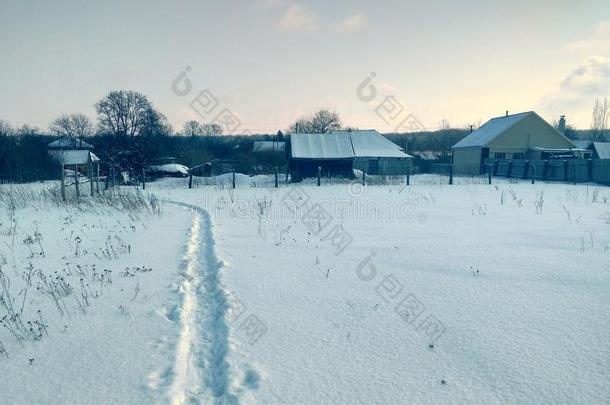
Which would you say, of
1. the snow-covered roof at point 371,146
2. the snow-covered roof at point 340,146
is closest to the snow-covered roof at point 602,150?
the snow-covered roof at point 371,146

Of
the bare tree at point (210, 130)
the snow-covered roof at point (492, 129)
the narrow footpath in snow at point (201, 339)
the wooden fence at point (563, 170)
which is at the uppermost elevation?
the bare tree at point (210, 130)

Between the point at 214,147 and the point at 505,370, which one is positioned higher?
the point at 214,147

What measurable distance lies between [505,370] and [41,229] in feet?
31.0

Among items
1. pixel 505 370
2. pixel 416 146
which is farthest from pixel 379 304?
pixel 416 146

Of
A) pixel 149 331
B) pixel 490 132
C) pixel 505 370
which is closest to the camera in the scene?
pixel 505 370

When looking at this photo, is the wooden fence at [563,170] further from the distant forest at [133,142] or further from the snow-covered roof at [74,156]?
the snow-covered roof at [74,156]

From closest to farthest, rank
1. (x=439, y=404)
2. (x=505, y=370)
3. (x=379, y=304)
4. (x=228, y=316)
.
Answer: (x=439, y=404) < (x=505, y=370) < (x=228, y=316) < (x=379, y=304)

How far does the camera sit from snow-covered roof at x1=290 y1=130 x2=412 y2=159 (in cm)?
2638

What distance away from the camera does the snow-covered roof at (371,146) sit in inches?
1168

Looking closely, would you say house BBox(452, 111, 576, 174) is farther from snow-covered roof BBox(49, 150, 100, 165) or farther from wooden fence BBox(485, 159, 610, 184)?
snow-covered roof BBox(49, 150, 100, 165)

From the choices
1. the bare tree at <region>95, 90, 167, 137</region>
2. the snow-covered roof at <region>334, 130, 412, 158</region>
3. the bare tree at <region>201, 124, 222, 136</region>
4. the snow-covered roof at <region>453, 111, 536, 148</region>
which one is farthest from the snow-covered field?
the bare tree at <region>201, 124, 222, 136</region>

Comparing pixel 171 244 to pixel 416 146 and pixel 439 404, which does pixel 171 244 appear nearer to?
pixel 439 404

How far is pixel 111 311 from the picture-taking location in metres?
3.81

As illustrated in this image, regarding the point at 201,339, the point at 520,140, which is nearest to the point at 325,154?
the point at 520,140
